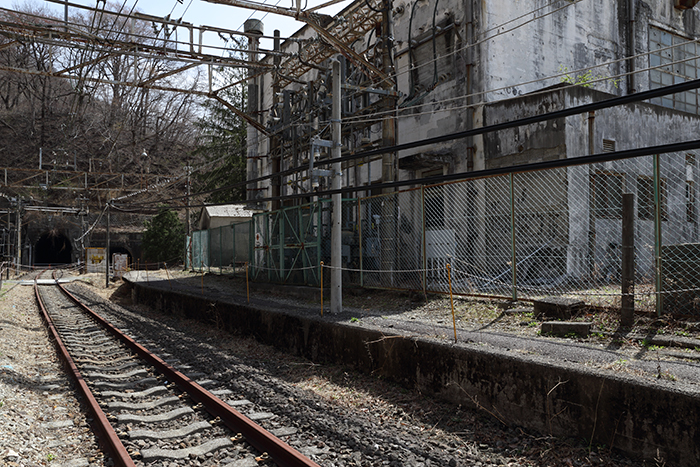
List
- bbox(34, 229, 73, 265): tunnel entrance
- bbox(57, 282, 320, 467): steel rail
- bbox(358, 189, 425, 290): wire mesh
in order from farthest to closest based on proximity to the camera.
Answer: bbox(34, 229, 73, 265): tunnel entrance
bbox(358, 189, 425, 290): wire mesh
bbox(57, 282, 320, 467): steel rail

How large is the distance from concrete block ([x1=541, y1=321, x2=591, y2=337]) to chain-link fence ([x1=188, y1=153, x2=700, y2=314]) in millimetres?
2071

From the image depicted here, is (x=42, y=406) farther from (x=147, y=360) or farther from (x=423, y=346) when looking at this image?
(x=423, y=346)

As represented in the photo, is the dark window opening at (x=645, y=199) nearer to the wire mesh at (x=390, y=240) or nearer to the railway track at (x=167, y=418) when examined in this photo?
the wire mesh at (x=390, y=240)

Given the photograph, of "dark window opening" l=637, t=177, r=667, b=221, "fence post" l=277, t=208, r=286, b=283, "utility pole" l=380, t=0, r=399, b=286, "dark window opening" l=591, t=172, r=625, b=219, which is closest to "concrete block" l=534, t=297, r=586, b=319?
A: "utility pole" l=380, t=0, r=399, b=286

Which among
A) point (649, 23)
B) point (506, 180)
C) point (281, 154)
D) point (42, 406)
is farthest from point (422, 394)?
point (649, 23)

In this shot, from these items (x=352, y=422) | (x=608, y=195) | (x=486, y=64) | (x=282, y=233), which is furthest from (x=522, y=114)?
(x=352, y=422)

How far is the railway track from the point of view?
208 inches

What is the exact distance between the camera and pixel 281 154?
18.6m

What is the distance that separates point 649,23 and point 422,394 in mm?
19963

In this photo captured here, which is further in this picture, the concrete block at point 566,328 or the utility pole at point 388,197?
the utility pole at point 388,197

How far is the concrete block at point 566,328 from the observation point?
7.73 meters

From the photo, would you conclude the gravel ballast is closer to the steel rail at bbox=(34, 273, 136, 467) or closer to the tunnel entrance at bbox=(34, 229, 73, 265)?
the steel rail at bbox=(34, 273, 136, 467)

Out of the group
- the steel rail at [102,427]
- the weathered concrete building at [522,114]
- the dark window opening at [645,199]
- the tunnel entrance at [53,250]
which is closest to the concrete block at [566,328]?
the weathered concrete building at [522,114]

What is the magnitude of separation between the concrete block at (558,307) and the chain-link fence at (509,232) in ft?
3.18
